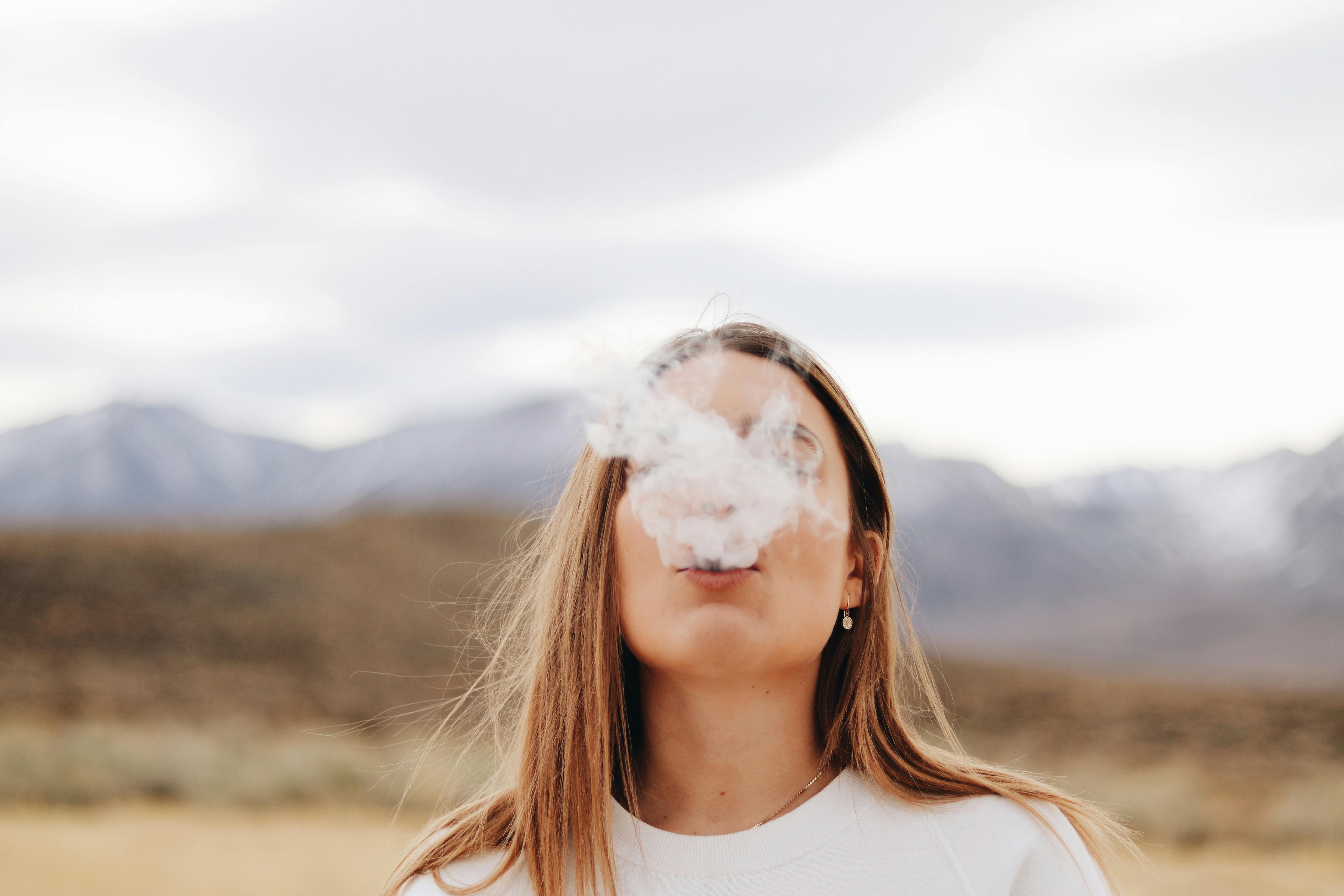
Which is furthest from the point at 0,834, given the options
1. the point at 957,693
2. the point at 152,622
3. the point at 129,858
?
the point at 957,693

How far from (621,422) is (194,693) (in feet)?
72.7

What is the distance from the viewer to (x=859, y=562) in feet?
7.72

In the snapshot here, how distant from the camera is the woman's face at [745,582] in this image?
198 cm

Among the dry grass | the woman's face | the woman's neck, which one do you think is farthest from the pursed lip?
the dry grass

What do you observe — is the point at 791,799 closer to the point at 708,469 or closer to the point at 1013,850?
the point at 1013,850

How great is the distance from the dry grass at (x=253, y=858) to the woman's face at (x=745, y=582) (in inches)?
243

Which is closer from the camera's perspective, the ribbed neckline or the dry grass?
the ribbed neckline

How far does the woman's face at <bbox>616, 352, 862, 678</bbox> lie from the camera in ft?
6.49

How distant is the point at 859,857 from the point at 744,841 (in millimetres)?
219

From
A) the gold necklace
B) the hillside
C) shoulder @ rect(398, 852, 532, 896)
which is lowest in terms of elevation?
the hillside

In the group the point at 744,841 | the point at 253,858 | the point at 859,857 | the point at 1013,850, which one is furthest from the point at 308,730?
the point at 1013,850

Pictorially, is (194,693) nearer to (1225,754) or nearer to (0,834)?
(0,834)

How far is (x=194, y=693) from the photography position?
850 inches

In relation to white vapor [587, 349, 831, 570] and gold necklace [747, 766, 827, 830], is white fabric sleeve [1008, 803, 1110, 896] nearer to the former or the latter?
gold necklace [747, 766, 827, 830]
